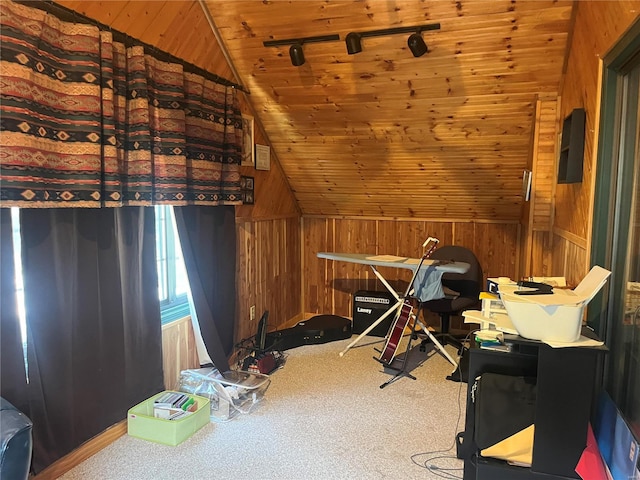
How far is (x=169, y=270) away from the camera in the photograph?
3250 millimetres

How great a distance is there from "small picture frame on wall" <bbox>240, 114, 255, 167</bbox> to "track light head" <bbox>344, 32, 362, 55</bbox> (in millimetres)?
1120

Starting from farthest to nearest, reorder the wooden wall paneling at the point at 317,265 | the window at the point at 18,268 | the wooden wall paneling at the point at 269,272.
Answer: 1. the wooden wall paneling at the point at 317,265
2. the wooden wall paneling at the point at 269,272
3. the window at the point at 18,268

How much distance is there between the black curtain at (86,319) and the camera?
2125 millimetres

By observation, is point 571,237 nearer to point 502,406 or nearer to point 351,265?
point 502,406

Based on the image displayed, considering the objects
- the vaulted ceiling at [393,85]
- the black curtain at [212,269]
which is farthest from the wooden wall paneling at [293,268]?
the black curtain at [212,269]

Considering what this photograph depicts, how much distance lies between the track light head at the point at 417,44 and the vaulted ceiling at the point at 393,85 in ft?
0.38

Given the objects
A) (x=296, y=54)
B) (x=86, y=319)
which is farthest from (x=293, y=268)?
(x=86, y=319)

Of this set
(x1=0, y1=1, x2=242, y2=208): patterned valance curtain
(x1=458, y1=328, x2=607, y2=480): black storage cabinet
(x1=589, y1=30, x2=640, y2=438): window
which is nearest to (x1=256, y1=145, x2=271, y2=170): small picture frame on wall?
(x1=0, y1=1, x2=242, y2=208): patterned valance curtain

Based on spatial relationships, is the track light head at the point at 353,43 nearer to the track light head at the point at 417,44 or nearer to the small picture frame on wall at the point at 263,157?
the track light head at the point at 417,44

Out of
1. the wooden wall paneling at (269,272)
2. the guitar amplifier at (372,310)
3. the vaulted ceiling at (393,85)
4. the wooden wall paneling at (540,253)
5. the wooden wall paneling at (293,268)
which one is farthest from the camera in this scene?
the wooden wall paneling at (293,268)

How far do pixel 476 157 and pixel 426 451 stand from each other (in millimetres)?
2309

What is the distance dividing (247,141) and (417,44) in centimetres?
155

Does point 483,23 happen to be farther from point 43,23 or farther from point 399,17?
point 43,23

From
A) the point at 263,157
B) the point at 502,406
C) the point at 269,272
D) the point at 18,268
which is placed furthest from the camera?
the point at 269,272
